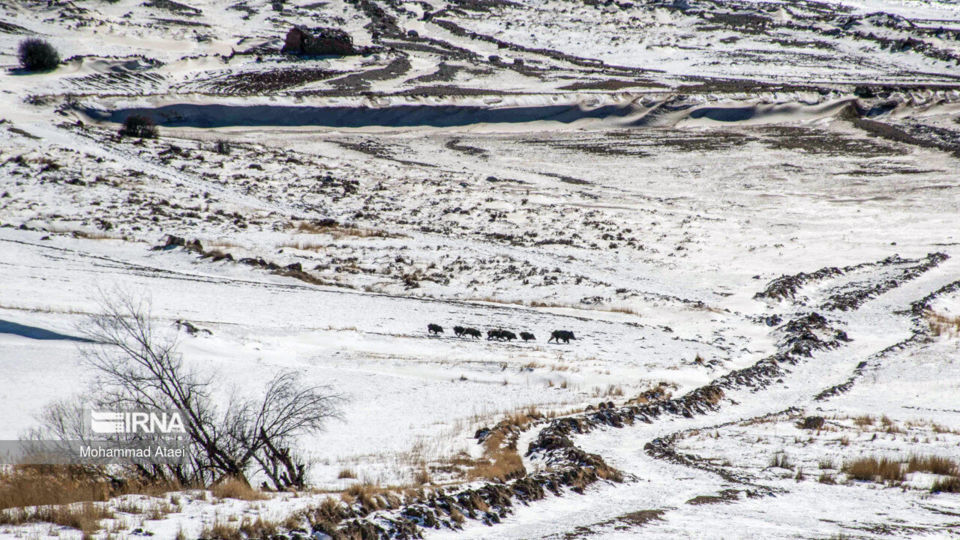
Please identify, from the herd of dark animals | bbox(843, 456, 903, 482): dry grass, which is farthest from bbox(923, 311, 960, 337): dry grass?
bbox(843, 456, 903, 482): dry grass

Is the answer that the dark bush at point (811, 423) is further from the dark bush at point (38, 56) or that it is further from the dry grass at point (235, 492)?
the dark bush at point (38, 56)

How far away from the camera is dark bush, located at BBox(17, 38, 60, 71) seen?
7144 cm

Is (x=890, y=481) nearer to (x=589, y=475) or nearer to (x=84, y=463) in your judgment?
(x=589, y=475)

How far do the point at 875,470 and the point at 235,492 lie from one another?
32.2 ft

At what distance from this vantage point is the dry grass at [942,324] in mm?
25033

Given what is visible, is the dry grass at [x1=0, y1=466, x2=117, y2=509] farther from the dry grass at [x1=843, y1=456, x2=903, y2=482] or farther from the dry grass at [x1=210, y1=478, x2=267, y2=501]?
the dry grass at [x1=843, y1=456, x2=903, y2=482]

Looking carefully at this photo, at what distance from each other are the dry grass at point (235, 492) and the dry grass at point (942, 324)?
24.0 m

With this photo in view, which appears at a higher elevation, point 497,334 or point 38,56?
Result: point 38,56

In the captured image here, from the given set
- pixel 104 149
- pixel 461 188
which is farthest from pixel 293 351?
pixel 104 149

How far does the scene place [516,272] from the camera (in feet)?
110

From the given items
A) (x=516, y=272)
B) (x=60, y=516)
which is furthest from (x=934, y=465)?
(x=516, y=272)

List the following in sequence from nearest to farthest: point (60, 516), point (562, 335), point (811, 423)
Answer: point (60, 516)
point (811, 423)
point (562, 335)

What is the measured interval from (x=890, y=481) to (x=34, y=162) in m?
48.6

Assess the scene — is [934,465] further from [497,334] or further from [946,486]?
[497,334]
